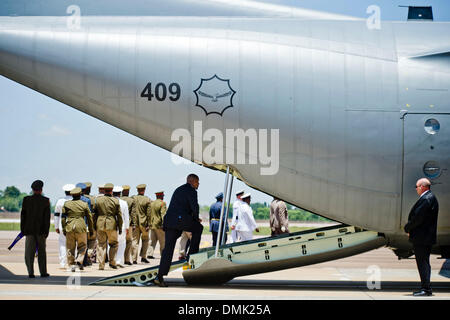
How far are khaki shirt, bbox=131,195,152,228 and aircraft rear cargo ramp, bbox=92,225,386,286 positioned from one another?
4.85 metres

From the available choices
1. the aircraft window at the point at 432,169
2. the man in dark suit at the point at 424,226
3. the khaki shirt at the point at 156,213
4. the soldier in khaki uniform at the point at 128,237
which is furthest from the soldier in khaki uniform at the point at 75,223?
the aircraft window at the point at 432,169

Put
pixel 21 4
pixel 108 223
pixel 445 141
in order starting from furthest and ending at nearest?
pixel 108 223, pixel 21 4, pixel 445 141

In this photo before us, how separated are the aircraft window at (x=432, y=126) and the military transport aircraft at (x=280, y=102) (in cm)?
2

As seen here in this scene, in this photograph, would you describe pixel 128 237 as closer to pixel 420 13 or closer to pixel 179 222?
pixel 179 222

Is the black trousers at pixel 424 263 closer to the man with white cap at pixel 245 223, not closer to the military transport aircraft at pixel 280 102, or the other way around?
the military transport aircraft at pixel 280 102

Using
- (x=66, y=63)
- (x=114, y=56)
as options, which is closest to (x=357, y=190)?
(x=114, y=56)

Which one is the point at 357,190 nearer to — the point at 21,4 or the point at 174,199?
the point at 174,199

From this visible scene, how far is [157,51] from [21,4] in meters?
2.58

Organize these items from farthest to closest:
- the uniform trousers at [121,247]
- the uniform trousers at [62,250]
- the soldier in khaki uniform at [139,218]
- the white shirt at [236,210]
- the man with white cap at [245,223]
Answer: the white shirt at [236,210], the soldier in khaki uniform at [139,218], the man with white cap at [245,223], the uniform trousers at [121,247], the uniform trousers at [62,250]

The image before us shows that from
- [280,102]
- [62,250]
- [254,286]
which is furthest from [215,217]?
[280,102]

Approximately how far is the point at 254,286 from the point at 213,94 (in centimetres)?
346

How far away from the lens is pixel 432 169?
8719 mm

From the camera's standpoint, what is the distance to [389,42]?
9109 mm

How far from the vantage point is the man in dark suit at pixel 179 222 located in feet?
29.2
